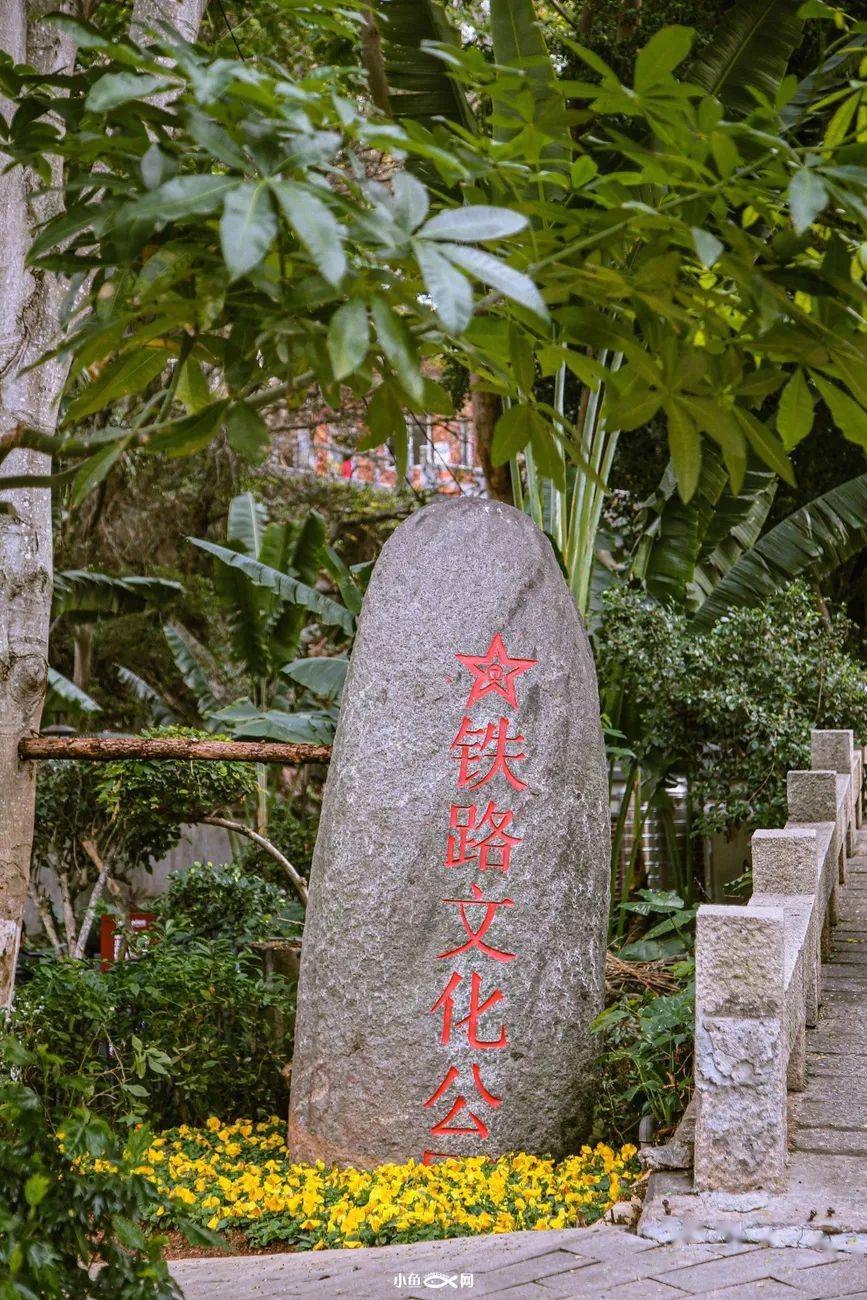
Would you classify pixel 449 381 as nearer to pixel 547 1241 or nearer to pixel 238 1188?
pixel 238 1188

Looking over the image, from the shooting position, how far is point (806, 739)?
778 cm

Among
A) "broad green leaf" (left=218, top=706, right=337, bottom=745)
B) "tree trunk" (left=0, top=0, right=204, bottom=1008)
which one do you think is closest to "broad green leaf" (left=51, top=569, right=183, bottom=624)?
"broad green leaf" (left=218, top=706, right=337, bottom=745)

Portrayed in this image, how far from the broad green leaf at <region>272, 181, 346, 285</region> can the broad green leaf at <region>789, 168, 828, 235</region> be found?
2.15 ft

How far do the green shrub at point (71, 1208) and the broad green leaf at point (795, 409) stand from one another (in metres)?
1.90

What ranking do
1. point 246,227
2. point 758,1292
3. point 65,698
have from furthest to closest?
point 65,698
point 758,1292
point 246,227

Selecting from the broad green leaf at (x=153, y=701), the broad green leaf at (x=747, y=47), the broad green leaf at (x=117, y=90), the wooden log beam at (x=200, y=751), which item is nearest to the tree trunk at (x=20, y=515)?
the wooden log beam at (x=200, y=751)

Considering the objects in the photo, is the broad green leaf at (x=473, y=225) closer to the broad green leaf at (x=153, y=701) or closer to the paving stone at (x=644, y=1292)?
the paving stone at (x=644, y=1292)

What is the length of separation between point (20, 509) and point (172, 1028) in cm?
249

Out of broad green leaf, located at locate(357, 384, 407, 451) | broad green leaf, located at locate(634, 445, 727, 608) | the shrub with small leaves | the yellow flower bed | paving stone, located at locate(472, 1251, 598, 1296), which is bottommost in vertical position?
the yellow flower bed

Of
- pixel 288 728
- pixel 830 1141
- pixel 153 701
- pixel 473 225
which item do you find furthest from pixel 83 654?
pixel 473 225

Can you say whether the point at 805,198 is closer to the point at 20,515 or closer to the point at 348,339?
the point at 348,339

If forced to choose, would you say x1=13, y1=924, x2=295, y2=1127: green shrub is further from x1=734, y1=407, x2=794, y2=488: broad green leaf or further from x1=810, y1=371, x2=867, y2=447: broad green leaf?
x1=810, y1=371, x2=867, y2=447: broad green leaf

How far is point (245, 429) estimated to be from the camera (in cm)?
212

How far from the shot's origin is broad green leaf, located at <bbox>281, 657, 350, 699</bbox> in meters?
8.20
